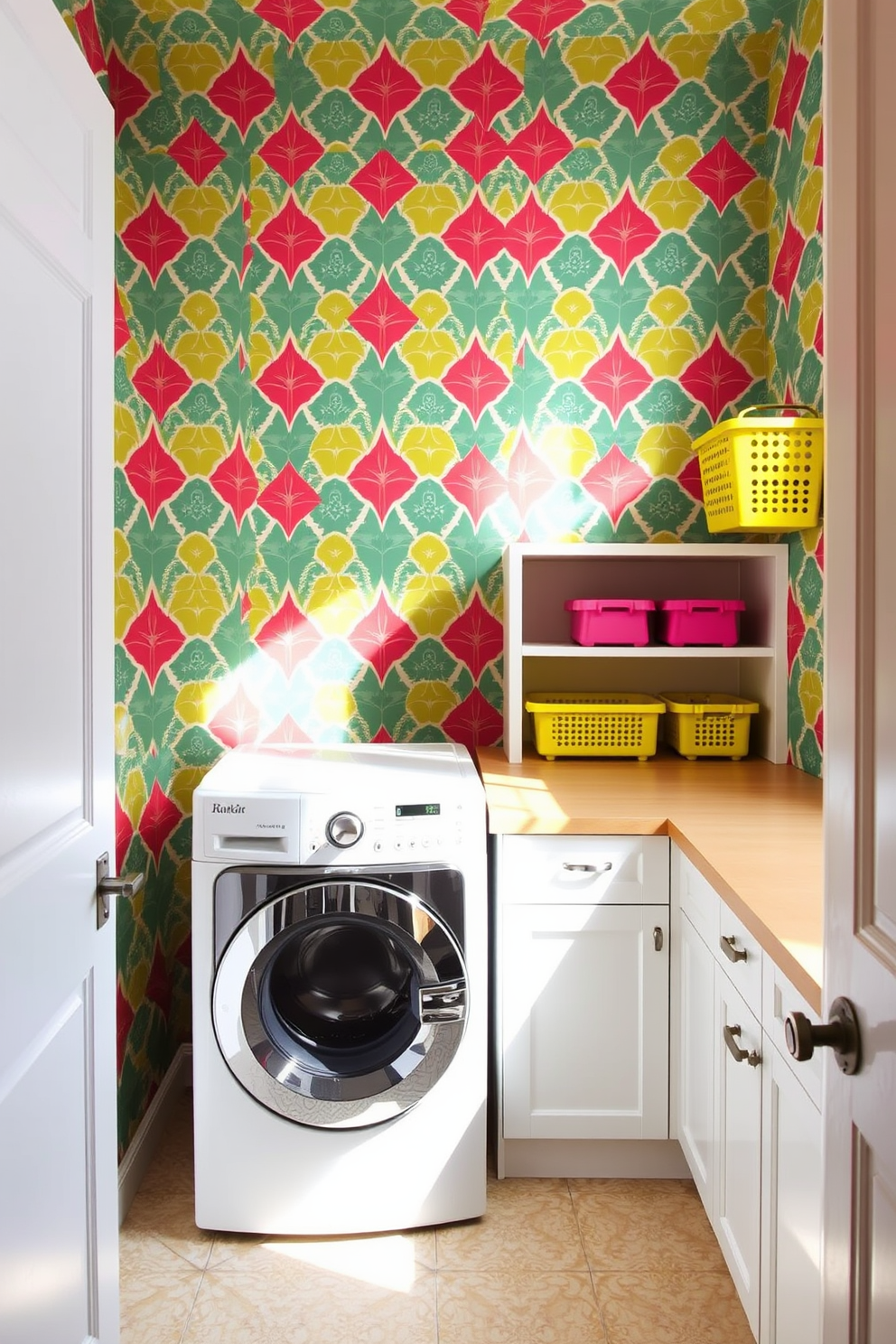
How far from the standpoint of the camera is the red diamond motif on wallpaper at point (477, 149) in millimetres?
2717

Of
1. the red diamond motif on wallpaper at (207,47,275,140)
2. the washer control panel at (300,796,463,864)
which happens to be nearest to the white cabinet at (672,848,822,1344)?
the washer control panel at (300,796,463,864)

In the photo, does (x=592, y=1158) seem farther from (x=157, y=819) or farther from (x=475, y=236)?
(x=475, y=236)

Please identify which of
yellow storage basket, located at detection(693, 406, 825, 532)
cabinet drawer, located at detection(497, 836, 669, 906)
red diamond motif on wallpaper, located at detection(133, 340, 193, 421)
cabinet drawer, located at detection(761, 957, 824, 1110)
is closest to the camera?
cabinet drawer, located at detection(761, 957, 824, 1110)

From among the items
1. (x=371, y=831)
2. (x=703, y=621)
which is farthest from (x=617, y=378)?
(x=371, y=831)

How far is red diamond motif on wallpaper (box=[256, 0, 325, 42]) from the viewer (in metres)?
2.54

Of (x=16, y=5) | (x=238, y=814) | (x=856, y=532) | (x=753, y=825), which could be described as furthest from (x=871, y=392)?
(x=238, y=814)

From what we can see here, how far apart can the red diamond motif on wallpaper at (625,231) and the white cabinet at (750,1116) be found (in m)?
1.69

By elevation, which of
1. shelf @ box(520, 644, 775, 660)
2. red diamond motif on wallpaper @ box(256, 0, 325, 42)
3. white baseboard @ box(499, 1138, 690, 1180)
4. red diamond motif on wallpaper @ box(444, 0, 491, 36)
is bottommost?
white baseboard @ box(499, 1138, 690, 1180)

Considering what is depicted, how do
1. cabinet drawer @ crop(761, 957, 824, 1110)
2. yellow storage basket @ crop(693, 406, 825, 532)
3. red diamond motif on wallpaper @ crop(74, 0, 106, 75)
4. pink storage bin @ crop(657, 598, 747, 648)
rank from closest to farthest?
cabinet drawer @ crop(761, 957, 824, 1110) < red diamond motif on wallpaper @ crop(74, 0, 106, 75) < yellow storage basket @ crop(693, 406, 825, 532) < pink storage bin @ crop(657, 598, 747, 648)

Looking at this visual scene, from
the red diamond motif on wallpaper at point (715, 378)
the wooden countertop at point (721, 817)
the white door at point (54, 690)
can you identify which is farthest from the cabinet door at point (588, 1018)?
the red diamond motif on wallpaper at point (715, 378)

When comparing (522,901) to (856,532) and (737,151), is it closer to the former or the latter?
(856,532)

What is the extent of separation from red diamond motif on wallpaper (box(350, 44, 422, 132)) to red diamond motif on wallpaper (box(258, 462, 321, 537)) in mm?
990

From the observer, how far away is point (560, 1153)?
2246 millimetres

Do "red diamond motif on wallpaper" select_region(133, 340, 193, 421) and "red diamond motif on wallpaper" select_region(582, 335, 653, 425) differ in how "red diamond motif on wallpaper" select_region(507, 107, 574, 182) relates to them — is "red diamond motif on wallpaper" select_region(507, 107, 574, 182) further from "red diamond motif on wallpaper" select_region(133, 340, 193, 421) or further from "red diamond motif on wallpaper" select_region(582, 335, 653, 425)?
"red diamond motif on wallpaper" select_region(133, 340, 193, 421)
